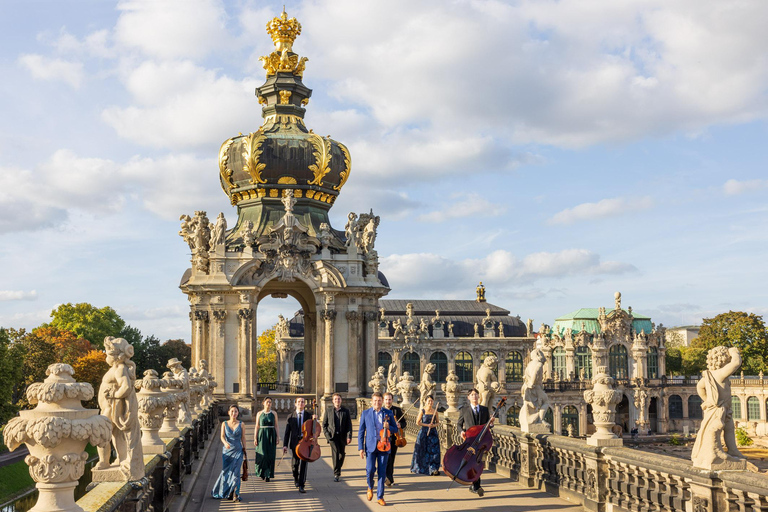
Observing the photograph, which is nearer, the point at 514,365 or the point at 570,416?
the point at 570,416

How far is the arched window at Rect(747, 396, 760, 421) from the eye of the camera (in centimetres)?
7994

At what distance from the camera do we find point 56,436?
604 centimetres

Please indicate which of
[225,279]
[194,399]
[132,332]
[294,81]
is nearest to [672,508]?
[194,399]

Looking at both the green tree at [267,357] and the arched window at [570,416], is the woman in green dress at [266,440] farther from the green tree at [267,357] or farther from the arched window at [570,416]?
the green tree at [267,357]

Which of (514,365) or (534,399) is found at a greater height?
(534,399)

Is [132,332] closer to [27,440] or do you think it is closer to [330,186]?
[330,186]

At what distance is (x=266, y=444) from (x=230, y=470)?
2.32 m

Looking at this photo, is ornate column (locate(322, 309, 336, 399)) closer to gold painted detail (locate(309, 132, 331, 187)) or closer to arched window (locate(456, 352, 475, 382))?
gold painted detail (locate(309, 132, 331, 187))

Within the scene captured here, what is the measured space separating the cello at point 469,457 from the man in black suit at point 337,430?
2.51 meters

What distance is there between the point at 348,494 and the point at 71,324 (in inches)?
2858

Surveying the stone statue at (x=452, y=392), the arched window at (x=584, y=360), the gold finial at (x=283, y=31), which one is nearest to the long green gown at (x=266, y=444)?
the stone statue at (x=452, y=392)

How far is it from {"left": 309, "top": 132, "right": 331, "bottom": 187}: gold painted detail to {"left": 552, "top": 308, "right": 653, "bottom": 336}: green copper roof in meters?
65.9

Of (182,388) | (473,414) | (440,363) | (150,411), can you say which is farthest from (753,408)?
(150,411)

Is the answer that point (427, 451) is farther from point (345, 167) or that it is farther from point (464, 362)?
point (464, 362)
